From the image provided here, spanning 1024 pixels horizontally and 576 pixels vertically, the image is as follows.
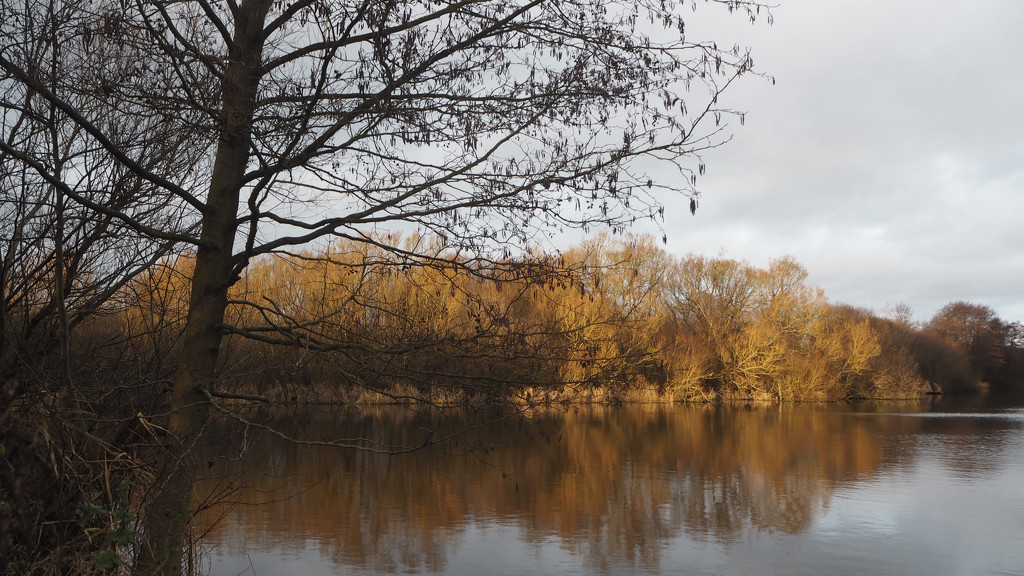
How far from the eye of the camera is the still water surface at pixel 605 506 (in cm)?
743

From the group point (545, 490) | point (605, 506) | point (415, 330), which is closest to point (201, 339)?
point (415, 330)

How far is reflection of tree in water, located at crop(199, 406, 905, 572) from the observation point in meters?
7.99

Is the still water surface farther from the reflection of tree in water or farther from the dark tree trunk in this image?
the dark tree trunk

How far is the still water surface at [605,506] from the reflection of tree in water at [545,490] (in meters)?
0.04

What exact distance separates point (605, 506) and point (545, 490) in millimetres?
1295

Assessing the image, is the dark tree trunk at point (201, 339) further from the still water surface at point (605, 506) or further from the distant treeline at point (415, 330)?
the still water surface at point (605, 506)

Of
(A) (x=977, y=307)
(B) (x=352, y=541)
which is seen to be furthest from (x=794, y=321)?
(A) (x=977, y=307)

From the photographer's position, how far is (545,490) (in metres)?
11.1

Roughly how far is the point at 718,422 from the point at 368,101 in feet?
67.0

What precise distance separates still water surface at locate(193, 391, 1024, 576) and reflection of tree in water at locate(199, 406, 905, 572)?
4cm

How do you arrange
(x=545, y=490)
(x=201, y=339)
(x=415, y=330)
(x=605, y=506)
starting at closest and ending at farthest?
(x=201, y=339) < (x=415, y=330) < (x=605, y=506) < (x=545, y=490)

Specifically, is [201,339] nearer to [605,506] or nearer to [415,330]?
[415,330]

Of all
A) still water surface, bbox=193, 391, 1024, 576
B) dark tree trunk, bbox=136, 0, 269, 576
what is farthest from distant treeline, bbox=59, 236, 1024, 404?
still water surface, bbox=193, 391, 1024, 576

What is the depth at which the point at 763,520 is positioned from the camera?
9.48 metres
